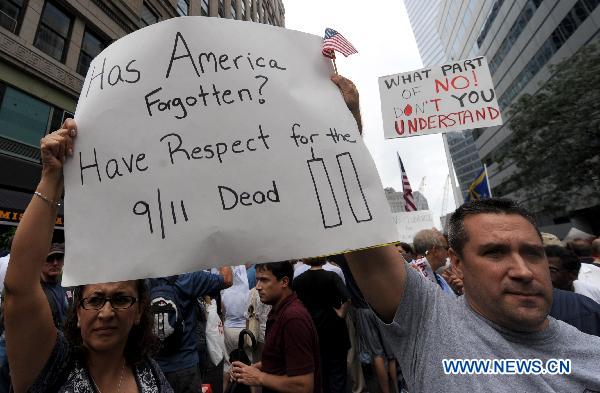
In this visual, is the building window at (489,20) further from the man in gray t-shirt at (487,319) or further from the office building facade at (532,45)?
the man in gray t-shirt at (487,319)

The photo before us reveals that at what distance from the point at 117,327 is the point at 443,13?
66862 mm

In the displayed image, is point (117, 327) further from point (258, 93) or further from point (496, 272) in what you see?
point (496, 272)

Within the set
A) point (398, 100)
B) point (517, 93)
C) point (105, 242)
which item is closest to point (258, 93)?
point (105, 242)

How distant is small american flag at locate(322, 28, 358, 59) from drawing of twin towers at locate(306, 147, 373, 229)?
0.51m

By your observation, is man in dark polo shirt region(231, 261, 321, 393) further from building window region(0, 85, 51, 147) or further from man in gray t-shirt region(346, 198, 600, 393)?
building window region(0, 85, 51, 147)

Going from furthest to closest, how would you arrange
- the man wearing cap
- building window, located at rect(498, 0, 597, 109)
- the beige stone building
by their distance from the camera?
building window, located at rect(498, 0, 597, 109) → the beige stone building → the man wearing cap

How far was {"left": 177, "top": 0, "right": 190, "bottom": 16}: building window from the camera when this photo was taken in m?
19.6

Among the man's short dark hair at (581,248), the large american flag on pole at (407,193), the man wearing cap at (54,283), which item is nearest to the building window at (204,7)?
the large american flag on pole at (407,193)

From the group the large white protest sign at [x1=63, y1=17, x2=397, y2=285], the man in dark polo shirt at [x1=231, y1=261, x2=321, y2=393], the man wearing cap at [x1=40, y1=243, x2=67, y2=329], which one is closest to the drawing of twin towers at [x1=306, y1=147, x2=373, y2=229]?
the large white protest sign at [x1=63, y1=17, x2=397, y2=285]

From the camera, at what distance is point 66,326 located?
1792mm

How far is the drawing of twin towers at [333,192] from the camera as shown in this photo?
1158 millimetres

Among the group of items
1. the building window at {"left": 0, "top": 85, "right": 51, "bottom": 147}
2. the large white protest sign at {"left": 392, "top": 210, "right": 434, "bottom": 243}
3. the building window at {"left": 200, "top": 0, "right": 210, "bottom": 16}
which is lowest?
the large white protest sign at {"left": 392, "top": 210, "right": 434, "bottom": 243}

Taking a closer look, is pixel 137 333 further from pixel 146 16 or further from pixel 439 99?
pixel 146 16

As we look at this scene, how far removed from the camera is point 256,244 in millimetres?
1106
